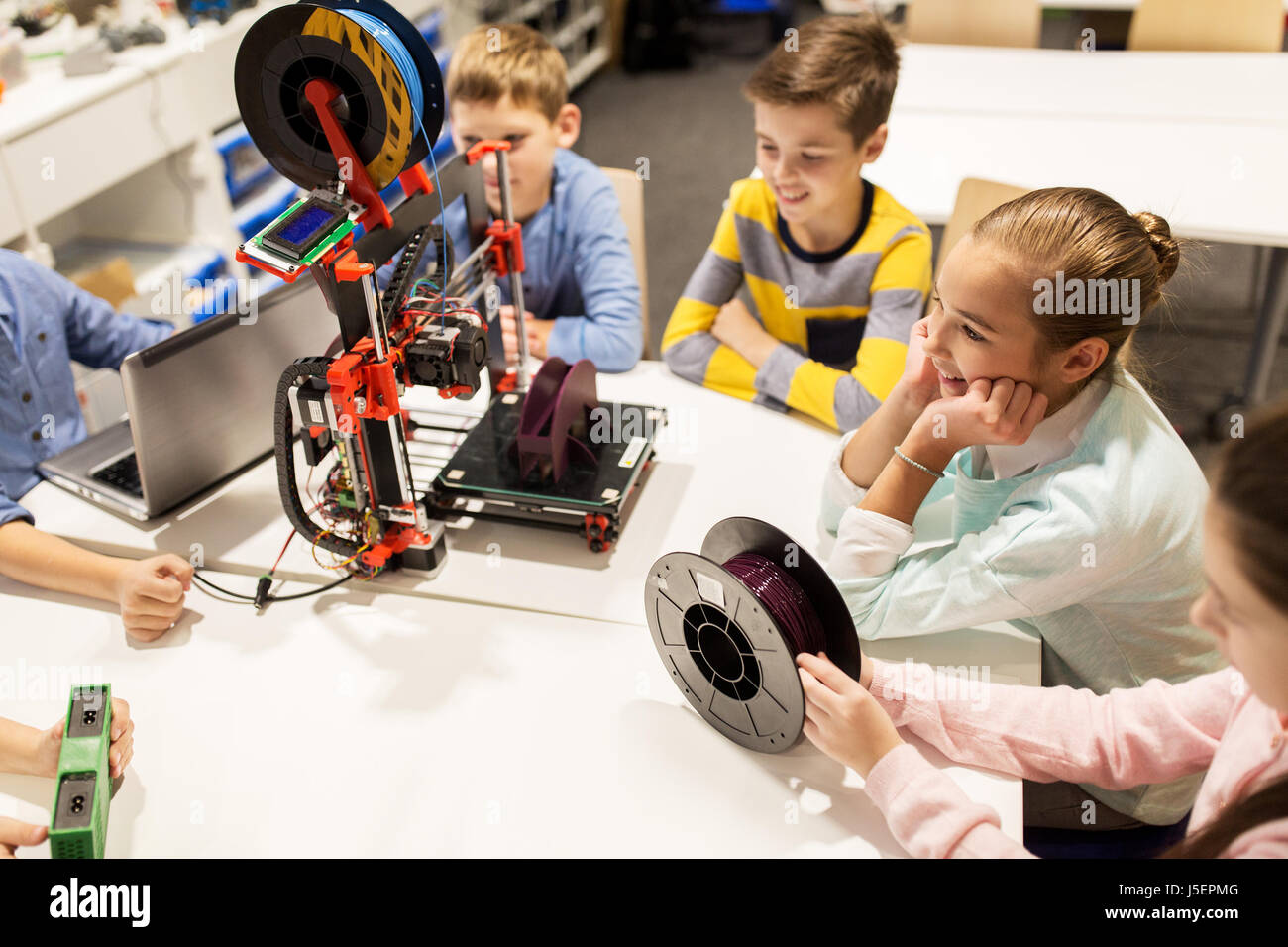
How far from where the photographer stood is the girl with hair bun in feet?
3.92

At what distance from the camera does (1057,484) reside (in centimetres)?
122

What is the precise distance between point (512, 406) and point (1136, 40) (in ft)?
9.85

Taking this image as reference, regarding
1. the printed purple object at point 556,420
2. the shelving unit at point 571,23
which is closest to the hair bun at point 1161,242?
the printed purple object at point 556,420

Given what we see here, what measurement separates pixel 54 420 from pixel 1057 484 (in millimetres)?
1746

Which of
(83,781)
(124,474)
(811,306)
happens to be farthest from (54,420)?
(811,306)

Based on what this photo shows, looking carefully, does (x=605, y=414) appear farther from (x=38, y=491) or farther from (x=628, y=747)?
(x=38, y=491)

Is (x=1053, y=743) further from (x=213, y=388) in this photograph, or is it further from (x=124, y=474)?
(x=124, y=474)

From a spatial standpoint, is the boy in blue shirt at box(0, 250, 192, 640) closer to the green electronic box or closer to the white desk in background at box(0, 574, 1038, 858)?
the white desk in background at box(0, 574, 1038, 858)

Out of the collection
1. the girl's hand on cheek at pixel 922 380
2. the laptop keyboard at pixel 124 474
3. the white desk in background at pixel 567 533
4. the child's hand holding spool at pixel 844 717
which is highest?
the girl's hand on cheek at pixel 922 380

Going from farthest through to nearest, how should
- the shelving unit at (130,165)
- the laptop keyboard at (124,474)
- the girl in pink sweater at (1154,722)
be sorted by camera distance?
the shelving unit at (130,165), the laptop keyboard at (124,474), the girl in pink sweater at (1154,722)

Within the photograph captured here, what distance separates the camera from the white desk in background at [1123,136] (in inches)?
95.7

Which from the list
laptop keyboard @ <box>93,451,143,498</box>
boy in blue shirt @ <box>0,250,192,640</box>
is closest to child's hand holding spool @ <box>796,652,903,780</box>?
boy in blue shirt @ <box>0,250,192,640</box>

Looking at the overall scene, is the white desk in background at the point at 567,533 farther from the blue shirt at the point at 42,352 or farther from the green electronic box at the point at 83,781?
the green electronic box at the point at 83,781

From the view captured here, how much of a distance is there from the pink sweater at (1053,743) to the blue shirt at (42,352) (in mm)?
1445
